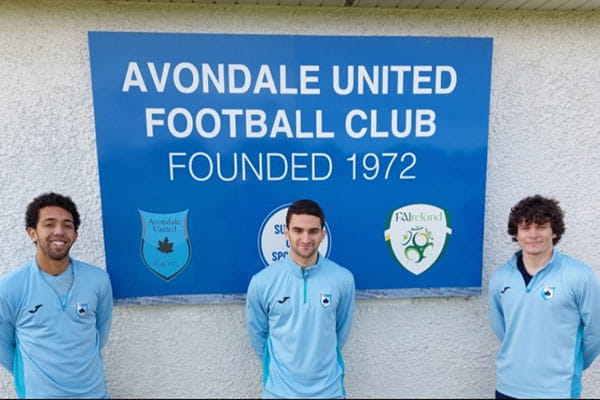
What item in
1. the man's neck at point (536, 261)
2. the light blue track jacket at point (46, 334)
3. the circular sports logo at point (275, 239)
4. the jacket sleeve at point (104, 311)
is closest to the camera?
the light blue track jacket at point (46, 334)

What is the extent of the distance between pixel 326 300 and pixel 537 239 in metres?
1.16

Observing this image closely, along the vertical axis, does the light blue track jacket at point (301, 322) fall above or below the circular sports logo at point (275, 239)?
below

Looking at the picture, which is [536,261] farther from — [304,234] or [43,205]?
[43,205]

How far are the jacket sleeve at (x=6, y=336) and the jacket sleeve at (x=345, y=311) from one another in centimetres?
173

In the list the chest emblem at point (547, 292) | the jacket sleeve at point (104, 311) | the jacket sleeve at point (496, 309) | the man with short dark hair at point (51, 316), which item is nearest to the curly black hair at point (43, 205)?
the man with short dark hair at point (51, 316)

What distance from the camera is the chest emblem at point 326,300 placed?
2.31 m

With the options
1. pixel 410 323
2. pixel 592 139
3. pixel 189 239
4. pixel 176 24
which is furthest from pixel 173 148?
pixel 592 139

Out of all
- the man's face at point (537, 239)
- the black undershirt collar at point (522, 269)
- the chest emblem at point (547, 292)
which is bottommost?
the chest emblem at point (547, 292)

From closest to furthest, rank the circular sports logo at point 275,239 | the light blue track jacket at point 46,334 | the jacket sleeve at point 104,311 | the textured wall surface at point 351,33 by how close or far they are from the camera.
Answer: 1. the light blue track jacket at point 46,334
2. the jacket sleeve at point 104,311
3. the textured wall surface at point 351,33
4. the circular sports logo at point 275,239

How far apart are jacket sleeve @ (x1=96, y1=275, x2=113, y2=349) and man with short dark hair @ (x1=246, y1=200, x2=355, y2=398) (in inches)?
31.4

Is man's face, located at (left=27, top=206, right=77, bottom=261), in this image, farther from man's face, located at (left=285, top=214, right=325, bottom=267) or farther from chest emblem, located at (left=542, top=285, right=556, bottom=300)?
chest emblem, located at (left=542, top=285, right=556, bottom=300)

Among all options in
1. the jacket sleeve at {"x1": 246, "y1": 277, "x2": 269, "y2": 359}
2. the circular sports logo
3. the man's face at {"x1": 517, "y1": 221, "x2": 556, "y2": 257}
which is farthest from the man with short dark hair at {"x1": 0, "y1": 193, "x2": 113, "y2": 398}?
the man's face at {"x1": 517, "y1": 221, "x2": 556, "y2": 257}

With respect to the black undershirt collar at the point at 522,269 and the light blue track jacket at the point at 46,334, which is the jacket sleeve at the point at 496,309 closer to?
the black undershirt collar at the point at 522,269

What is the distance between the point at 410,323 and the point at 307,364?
0.94 metres
